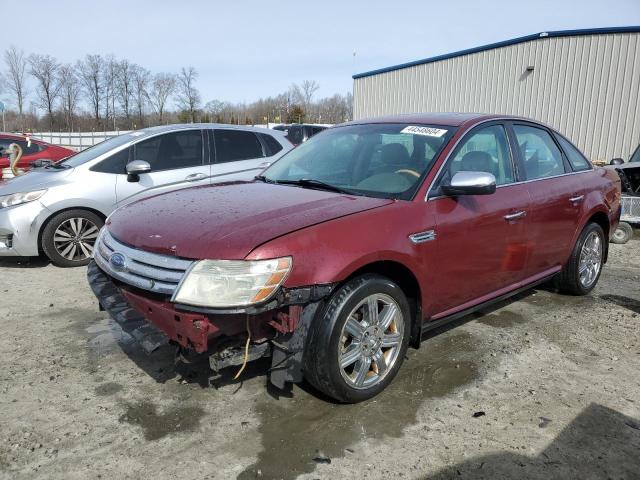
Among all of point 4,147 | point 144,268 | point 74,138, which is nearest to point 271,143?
point 144,268

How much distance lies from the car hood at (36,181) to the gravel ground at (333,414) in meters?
2.18

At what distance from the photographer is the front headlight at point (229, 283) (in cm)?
245

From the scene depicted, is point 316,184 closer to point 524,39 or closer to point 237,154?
point 237,154

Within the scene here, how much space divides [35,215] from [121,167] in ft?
3.61

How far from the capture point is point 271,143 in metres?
7.15

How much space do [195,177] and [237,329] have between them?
415 centimetres

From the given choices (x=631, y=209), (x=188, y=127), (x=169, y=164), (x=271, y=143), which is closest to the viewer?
(x=169, y=164)

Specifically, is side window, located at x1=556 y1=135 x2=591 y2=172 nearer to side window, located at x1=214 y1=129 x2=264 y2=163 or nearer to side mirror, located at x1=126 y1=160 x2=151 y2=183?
side window, located at x1=214 y1=129 x2=264 y2=163

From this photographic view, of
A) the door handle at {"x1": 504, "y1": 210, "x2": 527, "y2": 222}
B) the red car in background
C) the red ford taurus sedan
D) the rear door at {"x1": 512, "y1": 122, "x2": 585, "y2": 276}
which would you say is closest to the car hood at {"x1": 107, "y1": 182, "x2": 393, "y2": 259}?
the red ford taurus sedan

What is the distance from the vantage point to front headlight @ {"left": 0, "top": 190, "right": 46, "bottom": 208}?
18.5 feet

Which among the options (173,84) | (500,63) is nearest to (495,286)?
(500,63)

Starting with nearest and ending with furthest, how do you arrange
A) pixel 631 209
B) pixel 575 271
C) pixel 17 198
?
1. pixel 575 271
2. pixel 17 198
3. pixel 631 209

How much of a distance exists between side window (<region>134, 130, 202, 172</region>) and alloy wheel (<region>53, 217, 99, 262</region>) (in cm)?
101

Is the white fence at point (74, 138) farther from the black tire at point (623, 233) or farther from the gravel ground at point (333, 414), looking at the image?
the gravel ground at point (333, 414)
